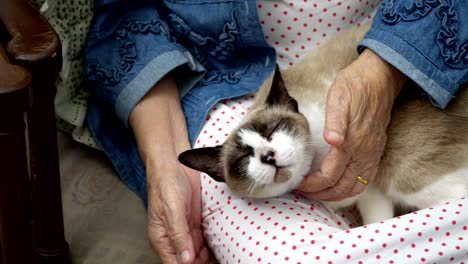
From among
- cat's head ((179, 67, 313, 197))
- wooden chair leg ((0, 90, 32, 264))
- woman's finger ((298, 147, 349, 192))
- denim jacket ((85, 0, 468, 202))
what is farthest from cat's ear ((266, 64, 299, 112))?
wooden chair leg ((0, 90, 32, 264))

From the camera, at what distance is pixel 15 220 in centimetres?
108

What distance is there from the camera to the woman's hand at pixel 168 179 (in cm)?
135

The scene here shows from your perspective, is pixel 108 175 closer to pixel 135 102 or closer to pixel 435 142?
pixel 135 102

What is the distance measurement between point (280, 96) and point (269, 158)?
0.14 metres

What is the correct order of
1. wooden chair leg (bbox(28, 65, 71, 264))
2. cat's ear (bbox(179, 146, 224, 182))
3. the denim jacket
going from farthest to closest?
the denim jacket, cat's ear (bbox(179, 146, 224, 182)), wooden chair leg (bbox(28, 65, 71, 264))

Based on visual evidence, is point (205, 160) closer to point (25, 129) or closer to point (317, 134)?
point (317, 134)

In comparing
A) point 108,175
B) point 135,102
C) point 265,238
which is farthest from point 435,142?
point 108,175

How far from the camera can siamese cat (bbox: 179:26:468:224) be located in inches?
46.9

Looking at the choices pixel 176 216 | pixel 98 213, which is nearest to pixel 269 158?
pixel 176 216

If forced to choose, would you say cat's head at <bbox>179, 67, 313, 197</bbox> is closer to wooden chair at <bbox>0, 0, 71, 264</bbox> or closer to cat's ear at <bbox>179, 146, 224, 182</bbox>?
cat's ear at <bbox>179, 146, 224, 182</bbox>

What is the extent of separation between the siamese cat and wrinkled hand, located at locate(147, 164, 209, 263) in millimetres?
136

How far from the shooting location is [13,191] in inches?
41.1

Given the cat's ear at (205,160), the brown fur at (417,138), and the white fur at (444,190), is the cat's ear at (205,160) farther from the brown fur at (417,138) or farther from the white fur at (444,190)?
the white fur at (444,190)

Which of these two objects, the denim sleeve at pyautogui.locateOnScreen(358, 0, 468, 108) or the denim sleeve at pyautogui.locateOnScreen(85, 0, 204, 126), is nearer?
the denim sleeve at pyautogui.locateOnScreen(358, 0, 468, 108)
